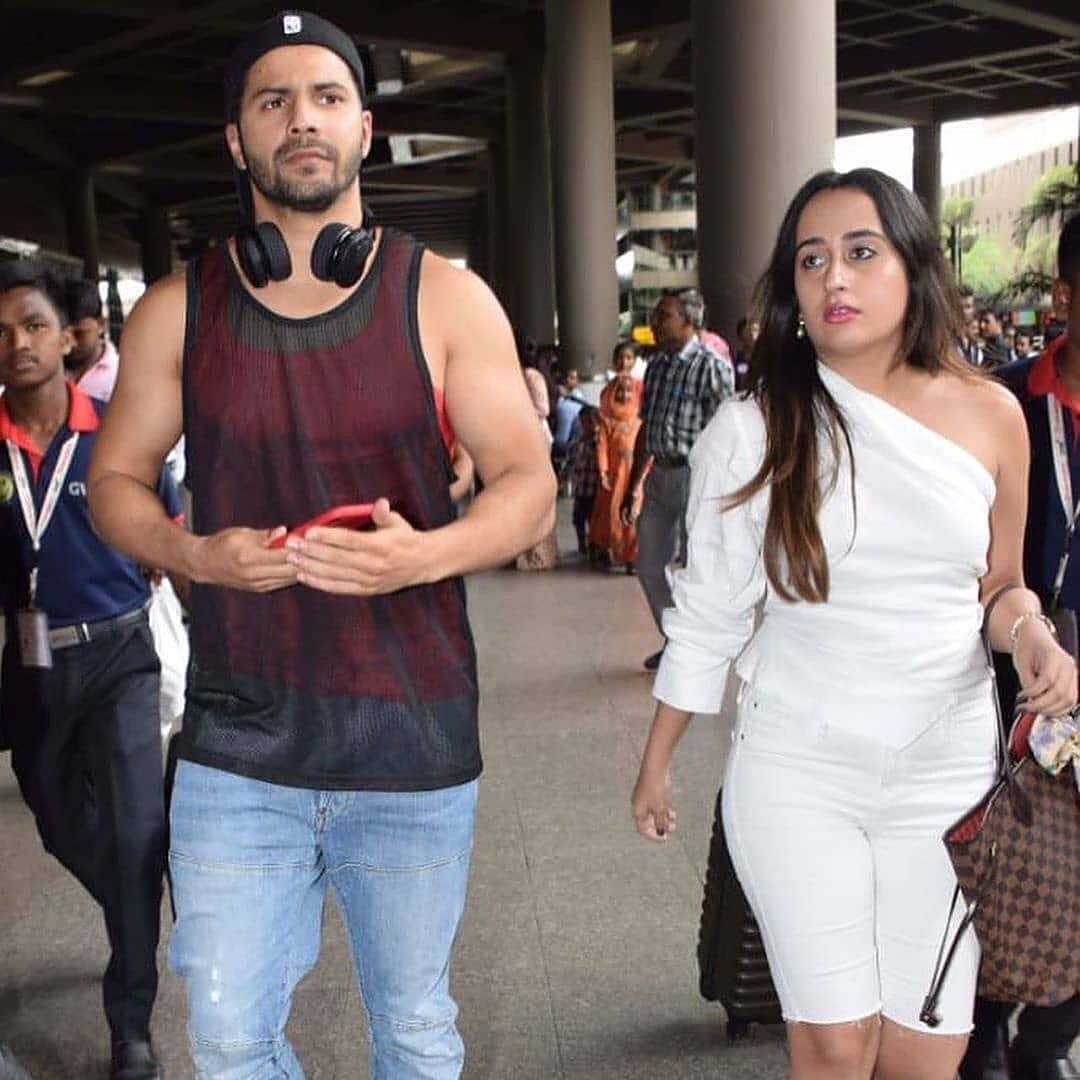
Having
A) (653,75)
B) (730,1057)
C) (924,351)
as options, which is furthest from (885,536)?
(653,75)

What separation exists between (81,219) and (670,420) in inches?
1549

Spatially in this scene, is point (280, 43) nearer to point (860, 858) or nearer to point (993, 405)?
point (993, 405)

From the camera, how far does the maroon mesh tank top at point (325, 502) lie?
7.20 ft

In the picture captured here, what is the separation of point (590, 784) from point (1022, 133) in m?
110

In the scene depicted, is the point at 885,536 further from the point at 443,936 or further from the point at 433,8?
the point at 433,8

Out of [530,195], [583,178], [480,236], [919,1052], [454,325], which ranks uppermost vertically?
[480,236]

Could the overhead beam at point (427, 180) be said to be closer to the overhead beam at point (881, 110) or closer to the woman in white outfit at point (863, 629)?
the overhead beam at point (881, 110)

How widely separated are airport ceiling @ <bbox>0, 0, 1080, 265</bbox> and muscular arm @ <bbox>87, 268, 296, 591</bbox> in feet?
82.9

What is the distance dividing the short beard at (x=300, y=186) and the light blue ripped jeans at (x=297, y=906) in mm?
935

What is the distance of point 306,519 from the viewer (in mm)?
2193

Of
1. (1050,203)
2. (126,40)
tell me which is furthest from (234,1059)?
(1050,203)

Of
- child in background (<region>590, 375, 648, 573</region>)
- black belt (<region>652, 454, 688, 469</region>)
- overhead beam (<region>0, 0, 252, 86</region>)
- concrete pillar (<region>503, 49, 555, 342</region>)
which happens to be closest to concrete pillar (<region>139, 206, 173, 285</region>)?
overhead beam (<region>0, 0, 252, 86</region>)

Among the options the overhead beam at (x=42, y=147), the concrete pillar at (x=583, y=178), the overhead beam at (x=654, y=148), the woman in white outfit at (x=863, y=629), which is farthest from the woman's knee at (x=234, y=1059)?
the overhead beam at (x=654, y=148)

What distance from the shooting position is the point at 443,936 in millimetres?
2326
